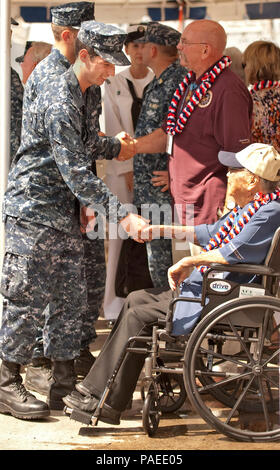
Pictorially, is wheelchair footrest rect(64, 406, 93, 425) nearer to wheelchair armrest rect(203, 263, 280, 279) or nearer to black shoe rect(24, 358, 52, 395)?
black shoe rect(24, 358, 52, 395)

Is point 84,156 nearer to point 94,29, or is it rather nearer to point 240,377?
point 94,29

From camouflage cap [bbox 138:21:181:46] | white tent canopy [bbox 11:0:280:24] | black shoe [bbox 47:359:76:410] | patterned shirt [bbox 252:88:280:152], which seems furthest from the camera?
white tent canopy [bbox 11:0:280:24]

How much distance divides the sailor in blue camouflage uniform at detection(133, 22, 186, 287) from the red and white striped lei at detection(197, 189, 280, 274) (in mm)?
1157

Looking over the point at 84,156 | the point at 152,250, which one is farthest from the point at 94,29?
the point at 152,250

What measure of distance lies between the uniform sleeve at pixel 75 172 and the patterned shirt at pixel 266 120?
1914 millimetres

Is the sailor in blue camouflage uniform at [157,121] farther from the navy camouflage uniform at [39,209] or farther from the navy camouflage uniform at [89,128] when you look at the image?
the navy camouflage uniform at [39,209]

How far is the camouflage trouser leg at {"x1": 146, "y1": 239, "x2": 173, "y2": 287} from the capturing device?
18.9 feet

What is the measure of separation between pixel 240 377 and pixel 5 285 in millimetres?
1296

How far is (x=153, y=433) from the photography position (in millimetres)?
4332

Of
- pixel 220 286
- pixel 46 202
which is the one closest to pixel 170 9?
pixel 46 202

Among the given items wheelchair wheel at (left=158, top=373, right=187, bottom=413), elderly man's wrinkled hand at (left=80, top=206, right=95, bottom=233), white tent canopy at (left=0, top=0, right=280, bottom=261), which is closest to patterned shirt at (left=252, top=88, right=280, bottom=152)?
white tent canopy at (left=0, top=0, right=280, bottom=261)

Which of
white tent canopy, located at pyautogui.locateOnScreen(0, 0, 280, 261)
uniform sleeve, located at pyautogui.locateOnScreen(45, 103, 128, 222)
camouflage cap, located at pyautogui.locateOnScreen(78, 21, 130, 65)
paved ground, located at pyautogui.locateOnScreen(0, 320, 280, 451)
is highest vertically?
white tent canopy, located at pyautogui.locateOnScreen(0, 0, 280, 261)

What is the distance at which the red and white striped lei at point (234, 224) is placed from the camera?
168 inches

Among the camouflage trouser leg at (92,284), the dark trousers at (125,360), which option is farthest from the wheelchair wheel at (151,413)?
the camouflage trouser leg at (92,284)
